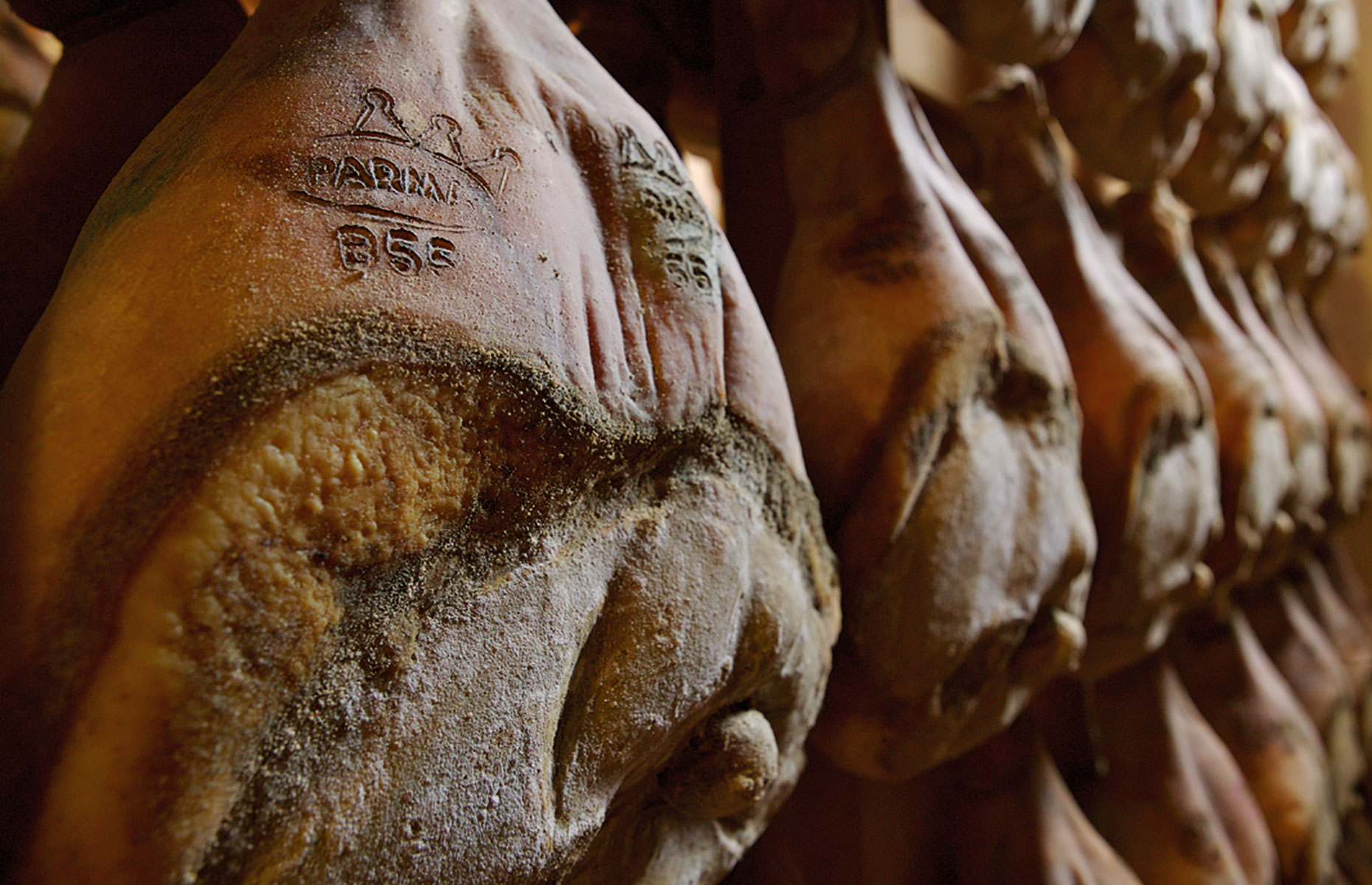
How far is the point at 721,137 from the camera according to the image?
747 millimetres

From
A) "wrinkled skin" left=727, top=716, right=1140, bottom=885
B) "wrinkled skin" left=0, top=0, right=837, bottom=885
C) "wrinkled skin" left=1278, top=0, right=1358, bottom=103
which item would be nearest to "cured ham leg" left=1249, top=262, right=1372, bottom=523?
"wrinkled skin" left=1278, top=0, right=1358, bottom=103

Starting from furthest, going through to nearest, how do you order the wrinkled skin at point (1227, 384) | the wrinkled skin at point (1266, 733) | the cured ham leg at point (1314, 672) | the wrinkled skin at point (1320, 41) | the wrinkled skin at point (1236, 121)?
the wrinkled skin at point (1320, 41), the cured ham leg at point (1314, 672), the wrinkled skin at point (1266, 733), the wrinkled skin at point (1236, 121), the wrinkled skin at point (1227, 384)

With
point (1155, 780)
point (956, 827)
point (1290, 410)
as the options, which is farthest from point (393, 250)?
point (1290, 410)

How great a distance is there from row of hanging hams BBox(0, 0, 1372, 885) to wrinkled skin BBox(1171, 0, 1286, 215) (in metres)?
0.26

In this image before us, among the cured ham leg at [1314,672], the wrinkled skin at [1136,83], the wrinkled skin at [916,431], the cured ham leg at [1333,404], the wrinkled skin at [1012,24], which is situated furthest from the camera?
the cured ham leg at [1314,672]

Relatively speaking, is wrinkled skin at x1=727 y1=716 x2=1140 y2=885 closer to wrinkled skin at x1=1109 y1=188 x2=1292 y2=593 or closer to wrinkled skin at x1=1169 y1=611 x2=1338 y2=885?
wrinkled skin at x1=1109 y1=188 x2=1292 y2=593

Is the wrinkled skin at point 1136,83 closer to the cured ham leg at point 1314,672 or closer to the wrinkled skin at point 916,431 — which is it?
the wrinkled skin at point 916,431

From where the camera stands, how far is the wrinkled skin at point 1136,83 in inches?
33.7

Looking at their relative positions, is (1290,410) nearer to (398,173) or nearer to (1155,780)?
(1155,780)

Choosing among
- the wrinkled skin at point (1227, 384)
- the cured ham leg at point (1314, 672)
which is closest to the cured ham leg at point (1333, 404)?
the cured ham leg at point (1314, 672)

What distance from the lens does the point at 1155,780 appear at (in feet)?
3.64

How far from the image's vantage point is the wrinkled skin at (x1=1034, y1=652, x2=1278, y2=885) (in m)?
1.04

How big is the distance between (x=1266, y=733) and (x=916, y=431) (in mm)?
1149

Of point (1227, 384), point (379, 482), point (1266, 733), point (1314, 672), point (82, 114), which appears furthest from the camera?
point (1314, 672)
